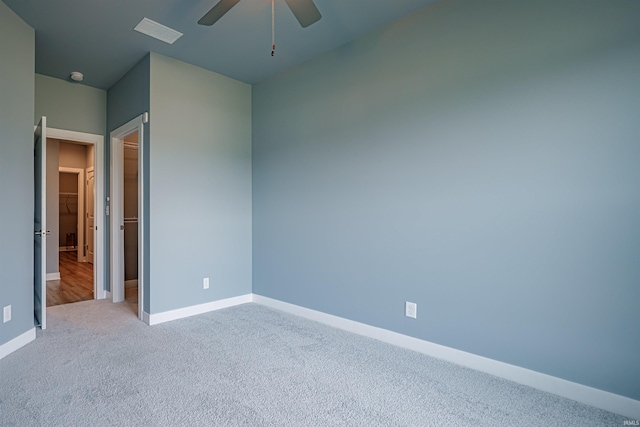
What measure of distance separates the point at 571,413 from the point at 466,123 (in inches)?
75.1

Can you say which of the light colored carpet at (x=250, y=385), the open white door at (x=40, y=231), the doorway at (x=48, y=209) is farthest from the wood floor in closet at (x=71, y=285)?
the light colored carpet at (x=250, y=385)

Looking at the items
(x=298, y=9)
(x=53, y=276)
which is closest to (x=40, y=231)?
(x=298, y=9)

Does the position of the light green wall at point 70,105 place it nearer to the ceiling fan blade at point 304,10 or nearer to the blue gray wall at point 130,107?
the blue gray wall at point 130,107

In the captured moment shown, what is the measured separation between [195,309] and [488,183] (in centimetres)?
314

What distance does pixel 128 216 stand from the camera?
5.10 m

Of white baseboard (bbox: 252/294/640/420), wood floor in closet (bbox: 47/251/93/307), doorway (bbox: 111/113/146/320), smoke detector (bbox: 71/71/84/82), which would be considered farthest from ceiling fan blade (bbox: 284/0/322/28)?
wood floor in closet (bbox: 47/251/93/307)

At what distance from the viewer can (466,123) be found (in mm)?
2391

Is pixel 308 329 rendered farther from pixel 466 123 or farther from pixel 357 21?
pixel 357 21

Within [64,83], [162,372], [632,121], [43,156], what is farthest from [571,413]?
[64,83]

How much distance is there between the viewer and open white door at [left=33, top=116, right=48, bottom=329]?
3010mm

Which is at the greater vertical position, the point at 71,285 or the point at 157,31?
the point at 157,31

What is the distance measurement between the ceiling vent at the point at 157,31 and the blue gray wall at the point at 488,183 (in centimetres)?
131

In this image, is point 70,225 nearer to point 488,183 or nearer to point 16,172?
point 16,172

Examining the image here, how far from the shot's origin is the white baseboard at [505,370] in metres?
1.84
